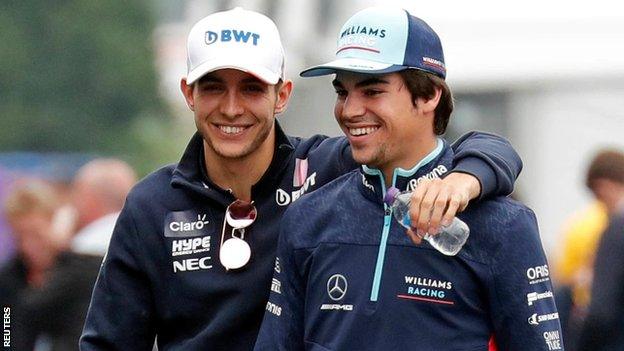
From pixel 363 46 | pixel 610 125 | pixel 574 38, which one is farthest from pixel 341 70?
pixel 574 38

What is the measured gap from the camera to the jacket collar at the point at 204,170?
6.00 meters

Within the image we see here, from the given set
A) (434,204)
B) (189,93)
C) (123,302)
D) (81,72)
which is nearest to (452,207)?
(434,204)

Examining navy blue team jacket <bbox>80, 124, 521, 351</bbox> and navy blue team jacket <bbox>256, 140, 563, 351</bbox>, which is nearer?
navy blue team jacket <bbox>256, 140, 563, 351</bbox>

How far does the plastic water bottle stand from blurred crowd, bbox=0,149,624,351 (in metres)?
3.37

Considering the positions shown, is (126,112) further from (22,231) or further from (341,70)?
(341,70)

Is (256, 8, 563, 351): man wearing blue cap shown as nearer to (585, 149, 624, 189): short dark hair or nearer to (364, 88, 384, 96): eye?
→ (364, 88, 384, 96): eye

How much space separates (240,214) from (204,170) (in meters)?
0.23

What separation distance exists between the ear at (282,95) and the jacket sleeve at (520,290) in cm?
109

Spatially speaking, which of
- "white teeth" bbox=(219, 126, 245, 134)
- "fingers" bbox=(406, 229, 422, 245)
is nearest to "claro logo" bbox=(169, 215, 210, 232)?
"white teeth" bbox=(219, 126, 245, 134)

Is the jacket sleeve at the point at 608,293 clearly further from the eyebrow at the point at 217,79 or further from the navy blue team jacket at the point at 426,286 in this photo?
the navy blue team jacket at the point at 426,286

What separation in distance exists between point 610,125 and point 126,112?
20.9 m

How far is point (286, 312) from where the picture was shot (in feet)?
17.9

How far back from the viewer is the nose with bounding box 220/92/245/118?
5.81m

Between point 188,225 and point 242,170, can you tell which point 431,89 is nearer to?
point 242,170
